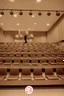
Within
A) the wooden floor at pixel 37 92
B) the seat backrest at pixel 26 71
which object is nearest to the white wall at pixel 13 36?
the seat backrest at pixel 26 71

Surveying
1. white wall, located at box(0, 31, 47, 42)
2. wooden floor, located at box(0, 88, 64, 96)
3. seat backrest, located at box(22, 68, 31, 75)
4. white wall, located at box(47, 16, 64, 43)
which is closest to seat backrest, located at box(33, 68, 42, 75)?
seat backrest, located at box(22, 68, 31, 75)

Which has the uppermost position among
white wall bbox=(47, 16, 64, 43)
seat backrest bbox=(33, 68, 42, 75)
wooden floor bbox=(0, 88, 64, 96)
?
white wall bbox=(47, 16, 64, 43)

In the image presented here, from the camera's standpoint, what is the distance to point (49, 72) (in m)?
3.49

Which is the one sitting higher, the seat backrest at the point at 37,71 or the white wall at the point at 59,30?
the white wall at the point at 59,30

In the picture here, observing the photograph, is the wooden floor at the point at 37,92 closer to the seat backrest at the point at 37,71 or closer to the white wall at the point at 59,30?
the seat backrest at the point at 37,71

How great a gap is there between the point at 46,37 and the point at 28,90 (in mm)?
13555

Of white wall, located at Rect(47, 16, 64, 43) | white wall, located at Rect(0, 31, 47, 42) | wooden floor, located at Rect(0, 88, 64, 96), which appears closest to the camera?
wooden floor, located at Rect(0, 88, 64, 96)

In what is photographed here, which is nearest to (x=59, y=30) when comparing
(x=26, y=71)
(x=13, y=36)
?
(x=26, y=71)

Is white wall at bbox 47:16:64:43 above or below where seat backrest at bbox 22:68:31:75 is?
above

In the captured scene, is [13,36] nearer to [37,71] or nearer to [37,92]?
[37,71]

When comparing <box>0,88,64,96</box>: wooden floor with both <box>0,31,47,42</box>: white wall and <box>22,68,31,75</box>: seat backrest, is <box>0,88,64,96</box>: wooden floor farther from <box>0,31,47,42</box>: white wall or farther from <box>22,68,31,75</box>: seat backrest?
<box>0,31,47,42</box>: white wall

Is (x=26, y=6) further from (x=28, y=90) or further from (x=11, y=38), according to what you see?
(x=11, y=38)

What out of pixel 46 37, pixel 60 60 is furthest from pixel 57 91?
pixel 46 37

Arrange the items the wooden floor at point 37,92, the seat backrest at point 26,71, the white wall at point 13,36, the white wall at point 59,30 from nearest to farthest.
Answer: the wooden floor at point 37,92 → the seat backrest at point 26,71 → the white wall at point 59,30 → the white wall at point 13,36
